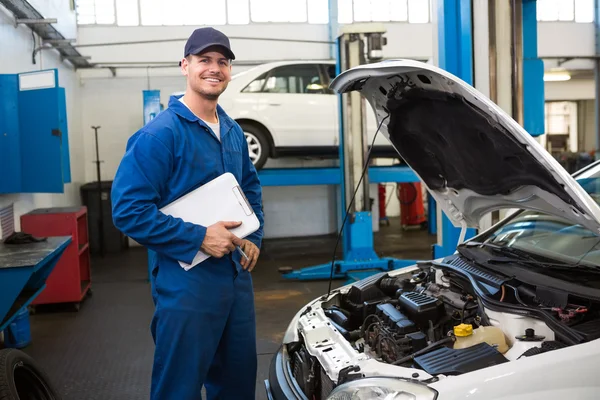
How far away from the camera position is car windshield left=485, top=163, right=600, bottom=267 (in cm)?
226

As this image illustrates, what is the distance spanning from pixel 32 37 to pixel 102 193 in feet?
8.36

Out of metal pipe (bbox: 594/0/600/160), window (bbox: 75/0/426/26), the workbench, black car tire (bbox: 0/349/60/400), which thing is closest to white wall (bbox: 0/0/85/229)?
window (bbox: 75/0/426/26)

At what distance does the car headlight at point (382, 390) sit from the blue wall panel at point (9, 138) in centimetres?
431

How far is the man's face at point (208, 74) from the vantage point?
216 cm

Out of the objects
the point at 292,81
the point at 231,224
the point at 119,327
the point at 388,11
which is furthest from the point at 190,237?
the point at 388,11

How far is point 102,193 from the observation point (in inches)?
336

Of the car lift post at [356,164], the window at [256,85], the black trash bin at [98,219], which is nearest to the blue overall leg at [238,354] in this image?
the car lift post at [356,164]

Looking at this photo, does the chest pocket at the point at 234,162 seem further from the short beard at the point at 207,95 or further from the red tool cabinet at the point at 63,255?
the red tool cabinet at the point at 63,255

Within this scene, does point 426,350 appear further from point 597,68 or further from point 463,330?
point 597,68

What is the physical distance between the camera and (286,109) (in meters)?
6.86

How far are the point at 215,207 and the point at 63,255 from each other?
144 inches

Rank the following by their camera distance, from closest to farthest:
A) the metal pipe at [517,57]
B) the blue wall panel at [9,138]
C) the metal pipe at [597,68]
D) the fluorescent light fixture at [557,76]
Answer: the metal pipe at [517,57], the blue wall panel at [9,138], the metal pipe at [597,68], the fluorescent light fixture at [557,76]

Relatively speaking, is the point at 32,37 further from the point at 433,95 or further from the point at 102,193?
the point at 433,95

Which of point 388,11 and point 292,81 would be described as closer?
point 292,81
